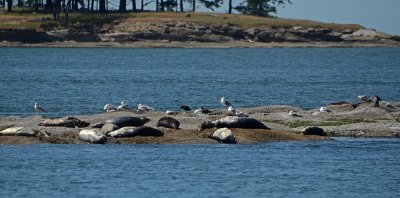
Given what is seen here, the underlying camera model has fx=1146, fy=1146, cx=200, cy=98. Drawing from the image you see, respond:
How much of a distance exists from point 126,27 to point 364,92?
205 feet

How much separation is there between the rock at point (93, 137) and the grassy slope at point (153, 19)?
84.9 metres

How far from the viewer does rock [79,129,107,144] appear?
3275 cm

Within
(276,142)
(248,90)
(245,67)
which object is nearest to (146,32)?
(245,67)

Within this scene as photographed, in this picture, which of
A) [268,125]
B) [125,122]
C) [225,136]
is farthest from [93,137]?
[268,125]

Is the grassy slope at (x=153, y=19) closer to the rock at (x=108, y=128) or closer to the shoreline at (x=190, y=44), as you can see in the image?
the shoreline at (x=190, y=44)

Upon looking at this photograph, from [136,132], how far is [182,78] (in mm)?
41633

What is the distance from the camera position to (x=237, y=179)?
27344mm

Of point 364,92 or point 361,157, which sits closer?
point 361,157

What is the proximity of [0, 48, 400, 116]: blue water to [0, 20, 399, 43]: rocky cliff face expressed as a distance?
4.92ft

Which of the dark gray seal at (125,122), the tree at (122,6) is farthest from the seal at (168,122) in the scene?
the tree at (122,6)

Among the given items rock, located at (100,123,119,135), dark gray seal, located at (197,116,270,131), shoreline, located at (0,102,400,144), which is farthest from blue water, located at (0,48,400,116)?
dark gray seal, located at (197,116,270,131)

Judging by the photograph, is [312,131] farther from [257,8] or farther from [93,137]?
[257,8]

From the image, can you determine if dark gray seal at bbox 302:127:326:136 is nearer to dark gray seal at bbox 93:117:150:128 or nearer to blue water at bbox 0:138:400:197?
blue water at bbox 0:138:400:197

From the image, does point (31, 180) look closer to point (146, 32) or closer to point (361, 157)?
point (361, 157)
